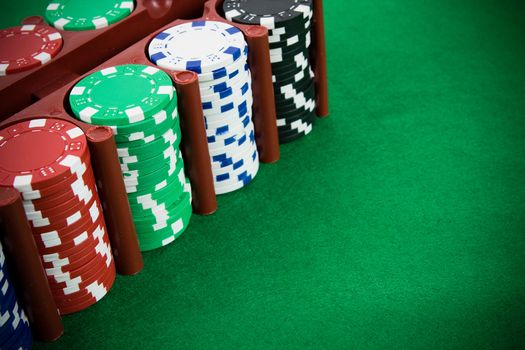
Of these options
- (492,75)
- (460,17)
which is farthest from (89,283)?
(460,17)

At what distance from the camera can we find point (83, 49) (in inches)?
169

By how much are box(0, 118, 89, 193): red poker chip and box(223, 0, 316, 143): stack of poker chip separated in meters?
1.26

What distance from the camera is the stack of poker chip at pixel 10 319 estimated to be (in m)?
3.45

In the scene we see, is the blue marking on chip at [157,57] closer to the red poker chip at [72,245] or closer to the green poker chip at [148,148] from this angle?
the green poker chip at [148,148]

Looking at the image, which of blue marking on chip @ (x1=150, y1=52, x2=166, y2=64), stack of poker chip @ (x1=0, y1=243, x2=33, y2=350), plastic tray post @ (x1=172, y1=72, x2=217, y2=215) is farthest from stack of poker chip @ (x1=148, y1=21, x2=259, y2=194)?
stack of poker chip @ (x1=0, y1=243, x2=33, y2=350)

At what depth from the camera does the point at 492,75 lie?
17.5 feet

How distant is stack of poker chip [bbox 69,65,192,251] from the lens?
3748 mm

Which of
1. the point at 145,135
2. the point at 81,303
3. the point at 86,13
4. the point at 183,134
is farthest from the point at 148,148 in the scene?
the point at 86,13

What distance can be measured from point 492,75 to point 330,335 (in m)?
2.38

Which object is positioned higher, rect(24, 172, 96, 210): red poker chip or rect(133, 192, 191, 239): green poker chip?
rect(24, 172, 96, 210): red poker chip

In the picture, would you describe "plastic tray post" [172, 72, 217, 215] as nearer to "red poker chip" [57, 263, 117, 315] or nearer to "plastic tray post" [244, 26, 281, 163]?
"plastic tray post" [244, 26, 281, 163]

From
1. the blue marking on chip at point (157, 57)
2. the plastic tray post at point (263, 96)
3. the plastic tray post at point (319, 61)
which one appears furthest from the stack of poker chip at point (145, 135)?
the plastic tray post at point (319, 61)

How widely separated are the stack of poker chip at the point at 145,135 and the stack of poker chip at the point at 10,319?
726 mm

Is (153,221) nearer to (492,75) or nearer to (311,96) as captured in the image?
(311,96)
